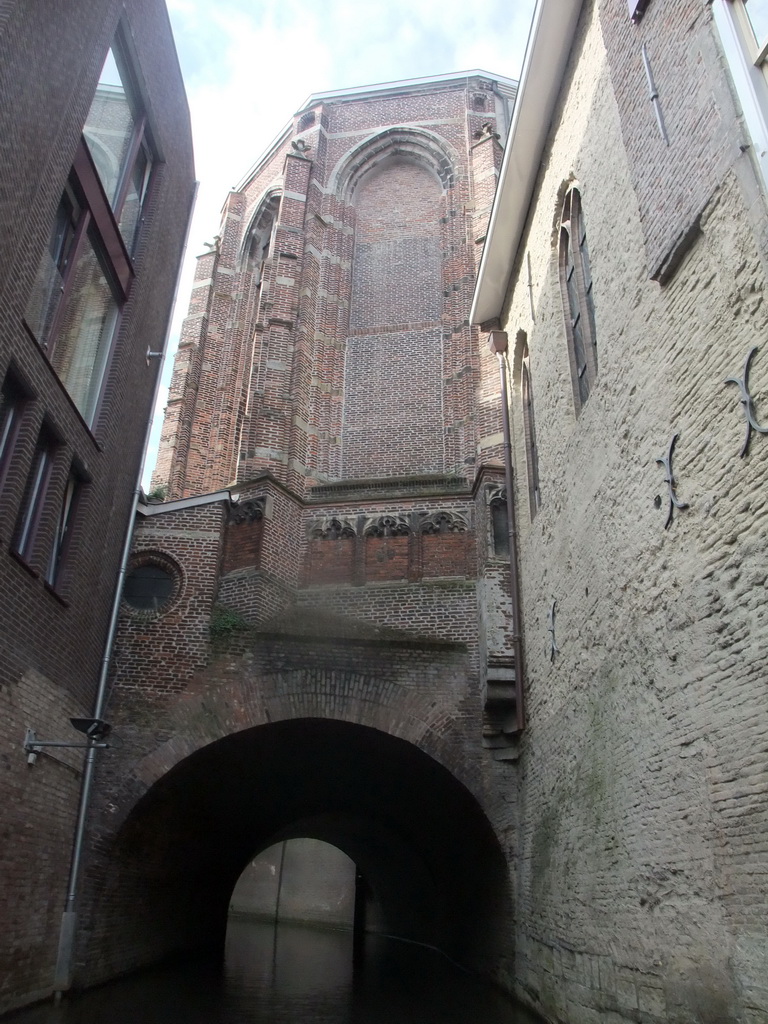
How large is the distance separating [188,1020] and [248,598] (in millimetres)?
5194

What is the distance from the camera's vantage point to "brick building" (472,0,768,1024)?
4.77 meters

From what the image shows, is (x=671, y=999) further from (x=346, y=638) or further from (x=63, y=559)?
(x=63, y=559)

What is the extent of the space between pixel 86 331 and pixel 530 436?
598 centimetres

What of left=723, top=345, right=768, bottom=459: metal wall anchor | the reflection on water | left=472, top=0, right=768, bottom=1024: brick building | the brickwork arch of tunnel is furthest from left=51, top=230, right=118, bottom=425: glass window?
left=723, top=345, right=768, bottom=459: metal wall anchor

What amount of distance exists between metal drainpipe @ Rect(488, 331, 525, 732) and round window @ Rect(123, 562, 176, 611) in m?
4.75

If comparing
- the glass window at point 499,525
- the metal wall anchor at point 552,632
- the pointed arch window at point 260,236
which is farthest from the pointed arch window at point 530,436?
the pointed arch window at point 260,236

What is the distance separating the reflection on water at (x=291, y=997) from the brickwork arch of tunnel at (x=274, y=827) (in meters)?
0.61

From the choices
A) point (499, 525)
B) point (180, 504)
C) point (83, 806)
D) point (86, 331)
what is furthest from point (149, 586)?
point (499, 525)

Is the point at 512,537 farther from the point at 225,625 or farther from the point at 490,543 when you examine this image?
the point at 225,625

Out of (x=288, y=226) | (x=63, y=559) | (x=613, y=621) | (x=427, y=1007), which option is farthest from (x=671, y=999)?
(x=288, y=226)

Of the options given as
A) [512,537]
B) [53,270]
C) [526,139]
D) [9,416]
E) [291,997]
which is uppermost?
[526,139]

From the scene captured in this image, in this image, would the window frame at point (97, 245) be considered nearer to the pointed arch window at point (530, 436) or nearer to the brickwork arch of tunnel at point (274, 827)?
the brickwork arch of tunnel at point (274, 827)

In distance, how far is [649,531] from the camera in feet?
20.1

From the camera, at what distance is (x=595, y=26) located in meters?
8.15
